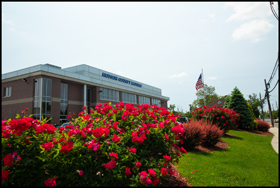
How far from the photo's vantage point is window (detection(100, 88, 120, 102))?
31675mm

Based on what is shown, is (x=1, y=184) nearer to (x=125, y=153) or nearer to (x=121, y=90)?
(x=125, y=153)

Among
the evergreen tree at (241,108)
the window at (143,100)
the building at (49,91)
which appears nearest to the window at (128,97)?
the window at (143,100)

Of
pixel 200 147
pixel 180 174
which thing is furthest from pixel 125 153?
pixel 200 147

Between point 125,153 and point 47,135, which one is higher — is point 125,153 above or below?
below

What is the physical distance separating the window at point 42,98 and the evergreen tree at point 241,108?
23.8 meters

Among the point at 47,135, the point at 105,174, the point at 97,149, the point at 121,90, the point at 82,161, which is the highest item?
the point at 121,90

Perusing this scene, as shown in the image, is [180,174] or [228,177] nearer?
[228,177]

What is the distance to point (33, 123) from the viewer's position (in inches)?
126

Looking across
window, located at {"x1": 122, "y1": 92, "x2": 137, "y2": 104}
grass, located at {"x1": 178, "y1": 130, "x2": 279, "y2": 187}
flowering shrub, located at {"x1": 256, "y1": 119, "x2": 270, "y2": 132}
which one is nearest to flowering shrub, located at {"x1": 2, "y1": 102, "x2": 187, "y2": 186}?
grass, located at {"x1": 178, "y1": 130, "x2": 279, "y2": 187}

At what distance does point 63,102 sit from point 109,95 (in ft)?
30.2

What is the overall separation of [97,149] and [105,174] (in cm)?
48

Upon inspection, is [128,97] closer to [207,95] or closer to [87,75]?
[87,75]

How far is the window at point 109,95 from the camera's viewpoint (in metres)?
31.7

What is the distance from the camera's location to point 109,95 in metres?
33.2
